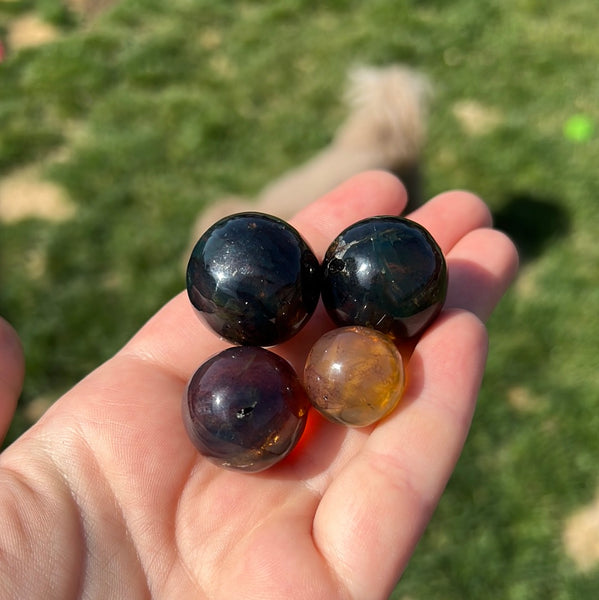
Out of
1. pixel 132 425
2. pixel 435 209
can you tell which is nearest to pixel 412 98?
pixel 435 209

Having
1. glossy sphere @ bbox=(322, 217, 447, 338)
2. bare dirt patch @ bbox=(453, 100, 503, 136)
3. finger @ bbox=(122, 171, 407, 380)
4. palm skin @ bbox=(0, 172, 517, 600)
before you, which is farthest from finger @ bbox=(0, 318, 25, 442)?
bare dirt patch @ bbox=(453, 100, 503, 136)

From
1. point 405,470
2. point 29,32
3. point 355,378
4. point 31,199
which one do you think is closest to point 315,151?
point 31,199

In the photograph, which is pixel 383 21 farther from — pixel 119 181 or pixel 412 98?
pixel 119 181

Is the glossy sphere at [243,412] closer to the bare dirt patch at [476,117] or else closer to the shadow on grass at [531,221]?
the shadow on grass at [531,221]

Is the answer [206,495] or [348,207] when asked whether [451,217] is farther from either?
[206,495]

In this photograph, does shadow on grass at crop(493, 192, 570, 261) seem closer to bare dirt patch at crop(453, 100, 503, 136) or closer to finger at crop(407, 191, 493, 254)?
bare dirt patch at crop(453, 100, 503, 136)

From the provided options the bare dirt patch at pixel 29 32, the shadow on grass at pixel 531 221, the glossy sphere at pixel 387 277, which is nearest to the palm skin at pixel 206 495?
the glossy sphere at pixel 387 277
